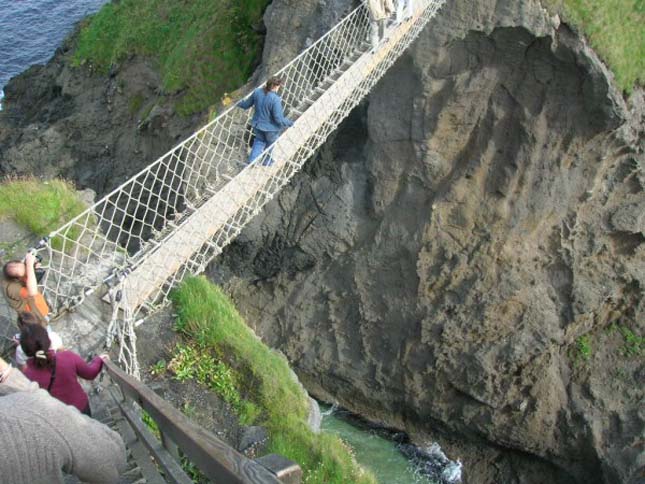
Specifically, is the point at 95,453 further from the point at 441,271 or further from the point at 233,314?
the point at 441,271

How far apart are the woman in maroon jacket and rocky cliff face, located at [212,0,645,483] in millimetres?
7783

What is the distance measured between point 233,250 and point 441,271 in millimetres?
4034

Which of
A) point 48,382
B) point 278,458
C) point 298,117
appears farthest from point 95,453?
point 298,117

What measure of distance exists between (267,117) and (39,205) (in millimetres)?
2513

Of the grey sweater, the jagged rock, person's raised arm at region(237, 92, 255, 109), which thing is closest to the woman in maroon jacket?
the grey sweater

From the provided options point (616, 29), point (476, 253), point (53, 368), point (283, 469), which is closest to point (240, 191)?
point (53, 368)

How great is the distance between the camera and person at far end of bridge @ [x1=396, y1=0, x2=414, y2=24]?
7.45 meters

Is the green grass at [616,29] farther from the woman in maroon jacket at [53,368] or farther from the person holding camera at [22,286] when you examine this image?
the woman in maroon jacket at [53,368]

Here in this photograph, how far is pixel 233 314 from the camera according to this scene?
5586 millimetres

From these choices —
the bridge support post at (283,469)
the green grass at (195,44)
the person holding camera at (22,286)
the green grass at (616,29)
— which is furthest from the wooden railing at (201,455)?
the green grass at (195,44)

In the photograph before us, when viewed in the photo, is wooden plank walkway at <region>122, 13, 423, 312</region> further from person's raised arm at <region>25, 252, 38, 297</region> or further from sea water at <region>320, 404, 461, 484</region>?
sea water at <region>320, 404, 461, 484</region>

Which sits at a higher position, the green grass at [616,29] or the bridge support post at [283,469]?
the green grass at [616,29]

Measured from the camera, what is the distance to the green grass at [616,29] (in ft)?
29.6

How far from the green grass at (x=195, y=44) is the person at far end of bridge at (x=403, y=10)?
499 centimetres
